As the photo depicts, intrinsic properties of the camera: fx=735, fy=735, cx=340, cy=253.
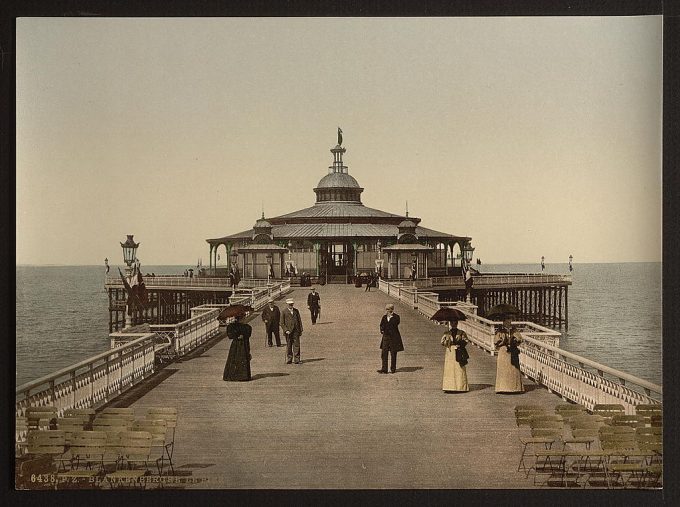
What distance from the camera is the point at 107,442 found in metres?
8.59

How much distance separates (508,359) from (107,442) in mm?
5400

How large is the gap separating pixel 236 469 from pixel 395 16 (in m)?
6.69

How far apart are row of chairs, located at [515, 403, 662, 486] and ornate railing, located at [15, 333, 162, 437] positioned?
549 cm

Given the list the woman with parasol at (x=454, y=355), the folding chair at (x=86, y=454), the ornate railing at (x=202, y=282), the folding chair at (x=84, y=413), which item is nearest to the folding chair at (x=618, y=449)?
the woman with parasol at (x=454, y=355)

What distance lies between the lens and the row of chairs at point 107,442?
8.57m

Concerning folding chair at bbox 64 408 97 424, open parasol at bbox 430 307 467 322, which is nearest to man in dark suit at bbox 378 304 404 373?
open parasol at bbox 430 307 467 322

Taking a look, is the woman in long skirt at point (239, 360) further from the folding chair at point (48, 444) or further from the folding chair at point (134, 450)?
the folding chair at point (48, 444)

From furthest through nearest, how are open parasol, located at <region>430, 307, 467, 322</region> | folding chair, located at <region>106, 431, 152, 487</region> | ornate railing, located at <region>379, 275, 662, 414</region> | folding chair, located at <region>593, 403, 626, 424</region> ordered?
open parasol, located at <region>430, 307, 467, 322</region>
ornate railing, located at <region>379, 275, 662, 414</region>
folding chair, located at <region>593, 403, 626, 424</region>
folding chair, located at <region>106, 431, 152, 487</region>

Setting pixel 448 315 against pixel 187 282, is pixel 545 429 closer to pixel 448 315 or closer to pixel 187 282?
pixel 448 315

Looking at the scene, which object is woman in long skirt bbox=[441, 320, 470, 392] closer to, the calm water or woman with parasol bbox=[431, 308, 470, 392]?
woman with parasol bbox=[431, 308, 470, 392]

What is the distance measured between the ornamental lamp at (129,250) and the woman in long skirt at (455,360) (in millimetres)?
5069

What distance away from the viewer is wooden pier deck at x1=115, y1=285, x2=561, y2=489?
9.03m
